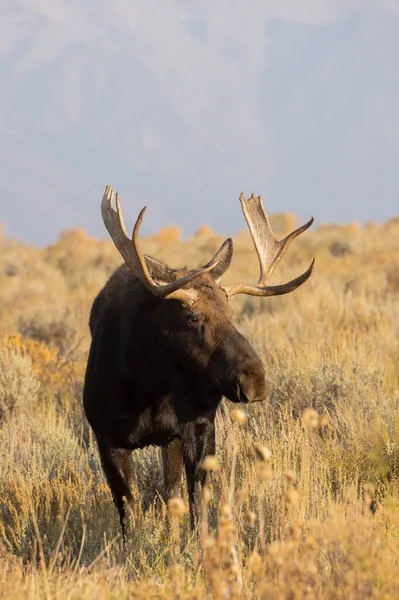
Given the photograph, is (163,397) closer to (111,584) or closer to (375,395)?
(111,584)

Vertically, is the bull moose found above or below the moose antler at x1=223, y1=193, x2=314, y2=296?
below

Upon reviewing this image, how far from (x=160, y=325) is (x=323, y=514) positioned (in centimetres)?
141

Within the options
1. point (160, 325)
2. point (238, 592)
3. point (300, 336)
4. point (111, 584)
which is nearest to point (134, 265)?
point (160, 325)

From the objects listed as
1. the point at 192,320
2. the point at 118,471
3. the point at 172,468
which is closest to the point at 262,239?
the point at 192,320

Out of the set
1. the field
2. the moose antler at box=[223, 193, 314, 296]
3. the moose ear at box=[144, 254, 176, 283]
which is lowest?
the field

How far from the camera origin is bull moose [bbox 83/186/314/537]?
197 inches

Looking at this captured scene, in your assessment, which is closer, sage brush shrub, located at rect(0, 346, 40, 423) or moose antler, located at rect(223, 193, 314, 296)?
moose antler, located at rect(223, 193, 314, 296)

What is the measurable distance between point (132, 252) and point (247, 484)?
1438 millimetres

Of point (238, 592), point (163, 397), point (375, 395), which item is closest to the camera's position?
point (238, 592)

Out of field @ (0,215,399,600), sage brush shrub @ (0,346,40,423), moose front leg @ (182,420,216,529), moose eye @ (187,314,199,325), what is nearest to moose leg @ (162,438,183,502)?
field @ (0,215,399,600)

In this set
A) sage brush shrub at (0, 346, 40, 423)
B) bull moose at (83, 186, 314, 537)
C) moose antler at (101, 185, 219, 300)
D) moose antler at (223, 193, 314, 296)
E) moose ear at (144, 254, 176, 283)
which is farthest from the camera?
sage brush shrub at (0, 346, 40, 423)

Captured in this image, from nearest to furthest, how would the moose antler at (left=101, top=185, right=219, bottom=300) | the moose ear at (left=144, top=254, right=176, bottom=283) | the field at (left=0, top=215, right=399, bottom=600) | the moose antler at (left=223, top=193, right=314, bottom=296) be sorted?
the field at (left=0, top=215, right=399, bottom=600) → the moose antler at (left=101, top=185, right=219, bottom=300) → the moose ear at (left=144, top=254, right=176, bottom=283) → the moose antler at (left=223, top=193, right=314, bottom=296)

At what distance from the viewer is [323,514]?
5.11 metres

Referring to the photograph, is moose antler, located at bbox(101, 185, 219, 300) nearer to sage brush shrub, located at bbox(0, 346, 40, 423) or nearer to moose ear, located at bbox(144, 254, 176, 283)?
moose ear, located at bbox(144, 254, 176, 283)
